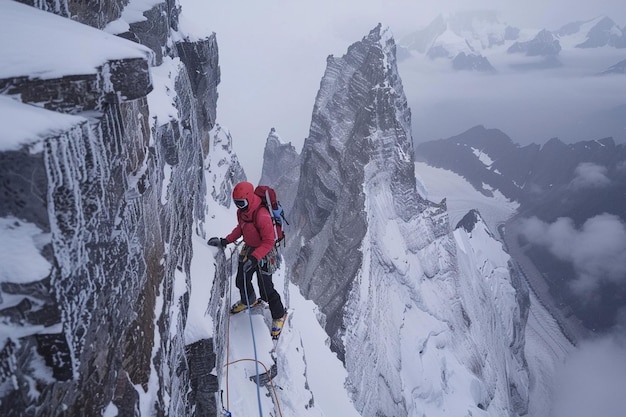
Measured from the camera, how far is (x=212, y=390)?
25.0 ft

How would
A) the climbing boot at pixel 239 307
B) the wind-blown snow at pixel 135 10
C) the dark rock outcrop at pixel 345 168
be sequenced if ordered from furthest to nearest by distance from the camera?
1. the dark rock outcrop at pixel 345 168
2. the climbing boot at pixel 239 307
3. the wind-blown snow at pixel 135 10

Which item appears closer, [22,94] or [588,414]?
[22,94]

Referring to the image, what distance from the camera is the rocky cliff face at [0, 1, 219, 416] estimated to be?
2.70m

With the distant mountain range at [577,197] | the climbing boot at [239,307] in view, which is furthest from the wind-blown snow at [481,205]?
the climbing boot at [239,307]

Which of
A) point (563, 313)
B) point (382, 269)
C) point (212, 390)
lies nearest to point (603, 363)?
point (563, 313)

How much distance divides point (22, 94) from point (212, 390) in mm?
6507

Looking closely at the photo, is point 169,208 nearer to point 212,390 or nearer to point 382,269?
point 212,390

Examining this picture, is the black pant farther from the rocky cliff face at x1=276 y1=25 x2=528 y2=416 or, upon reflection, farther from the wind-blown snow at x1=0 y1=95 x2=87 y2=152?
the rocky cliff face at x1=276 y1=25 x2=528 y2=416

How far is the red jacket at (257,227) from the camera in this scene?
8.02 m

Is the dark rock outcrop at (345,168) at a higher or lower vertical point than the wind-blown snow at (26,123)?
higher

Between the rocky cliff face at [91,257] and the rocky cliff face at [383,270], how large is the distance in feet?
98.2

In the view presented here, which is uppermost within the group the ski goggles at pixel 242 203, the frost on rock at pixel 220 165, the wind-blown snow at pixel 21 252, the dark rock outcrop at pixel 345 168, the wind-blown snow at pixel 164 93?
the dark rock outcrop at pixel 345 168

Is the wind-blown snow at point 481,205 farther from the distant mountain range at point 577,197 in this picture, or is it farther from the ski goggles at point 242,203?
the ski goggles at point 242,203

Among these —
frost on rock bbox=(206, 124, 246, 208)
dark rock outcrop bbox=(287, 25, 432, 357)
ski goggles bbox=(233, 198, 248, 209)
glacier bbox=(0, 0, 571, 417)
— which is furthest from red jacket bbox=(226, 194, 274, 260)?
dark rock outcrop bbox=(287, 25, 432, 357)
